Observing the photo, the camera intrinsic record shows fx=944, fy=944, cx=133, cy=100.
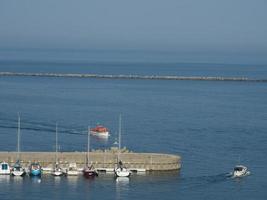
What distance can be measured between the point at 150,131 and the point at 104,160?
51.5 ft

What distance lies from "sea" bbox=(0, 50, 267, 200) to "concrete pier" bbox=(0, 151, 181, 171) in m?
0.54

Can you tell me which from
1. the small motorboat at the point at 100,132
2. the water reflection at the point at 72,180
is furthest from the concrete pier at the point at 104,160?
the small motorboat at the point at 100,132

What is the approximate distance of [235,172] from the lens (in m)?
43.3

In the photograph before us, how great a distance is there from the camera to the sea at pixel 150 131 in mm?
40281

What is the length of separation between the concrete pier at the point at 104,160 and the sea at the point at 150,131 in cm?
54

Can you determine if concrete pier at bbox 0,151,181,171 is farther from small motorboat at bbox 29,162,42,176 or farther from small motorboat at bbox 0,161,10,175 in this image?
small motorboat at bbox 0,161,10,175

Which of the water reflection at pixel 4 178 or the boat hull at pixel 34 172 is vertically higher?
the boat hull at pixel 34 172

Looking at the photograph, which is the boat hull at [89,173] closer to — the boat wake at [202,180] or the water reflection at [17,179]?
the water reflection at [17,179]

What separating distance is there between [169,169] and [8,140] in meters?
12.4

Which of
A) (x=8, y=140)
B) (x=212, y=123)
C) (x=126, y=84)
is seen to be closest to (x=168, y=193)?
(x=8, y=140)

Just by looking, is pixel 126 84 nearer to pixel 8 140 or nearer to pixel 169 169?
pixel 8 140

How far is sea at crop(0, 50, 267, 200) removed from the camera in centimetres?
4028

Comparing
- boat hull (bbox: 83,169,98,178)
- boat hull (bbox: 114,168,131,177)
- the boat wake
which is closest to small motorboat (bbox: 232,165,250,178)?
the boat wake

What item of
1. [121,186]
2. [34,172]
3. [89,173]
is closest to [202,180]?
[121,186]
